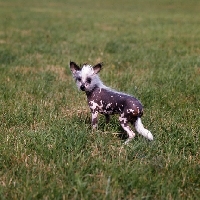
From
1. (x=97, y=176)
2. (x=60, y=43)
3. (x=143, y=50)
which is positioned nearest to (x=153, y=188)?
(x=97, y=176)

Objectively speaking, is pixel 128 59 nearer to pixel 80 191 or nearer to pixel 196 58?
pixel 196 58

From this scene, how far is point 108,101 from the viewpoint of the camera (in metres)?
4.85

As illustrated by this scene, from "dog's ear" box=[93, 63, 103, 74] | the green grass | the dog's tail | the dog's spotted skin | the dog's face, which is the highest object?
"dog's ear" box=[93, 63, 103, 74]

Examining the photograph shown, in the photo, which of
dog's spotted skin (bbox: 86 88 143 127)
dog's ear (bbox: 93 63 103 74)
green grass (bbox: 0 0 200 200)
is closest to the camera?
green grass (bbox: 0 0 200 200)

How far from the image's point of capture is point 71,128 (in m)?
4.86

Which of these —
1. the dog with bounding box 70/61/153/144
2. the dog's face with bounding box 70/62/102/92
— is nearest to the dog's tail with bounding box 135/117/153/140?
the dog with bounding box 70/61/153/144

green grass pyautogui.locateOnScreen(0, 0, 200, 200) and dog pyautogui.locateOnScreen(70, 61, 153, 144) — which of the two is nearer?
green grass pyautogui.locateOnScreen(0, 0, 200, 200)

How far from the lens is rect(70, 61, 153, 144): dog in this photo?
4.58 metres

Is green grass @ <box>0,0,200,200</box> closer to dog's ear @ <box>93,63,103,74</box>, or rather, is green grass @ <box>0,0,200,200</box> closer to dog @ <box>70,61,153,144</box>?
dog @ <box>70,61,153,144</box>

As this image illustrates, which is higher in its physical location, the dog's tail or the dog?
the dog

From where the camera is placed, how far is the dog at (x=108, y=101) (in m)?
4.58

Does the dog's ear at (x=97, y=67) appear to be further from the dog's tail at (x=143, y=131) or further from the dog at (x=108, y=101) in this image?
the dog's tail at (x=143, y=131)

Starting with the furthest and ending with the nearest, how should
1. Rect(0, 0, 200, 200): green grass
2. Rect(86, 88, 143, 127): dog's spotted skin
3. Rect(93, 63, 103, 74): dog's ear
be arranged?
Rect(93, 63, 103, 74): dog's ear, Rect(86, 88, 143, 127): dog's spotted skin, Rect(0, 0, 200, 200): green grass

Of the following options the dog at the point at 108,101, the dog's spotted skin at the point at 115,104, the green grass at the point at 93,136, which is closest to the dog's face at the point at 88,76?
the dog at the point at 108,101
